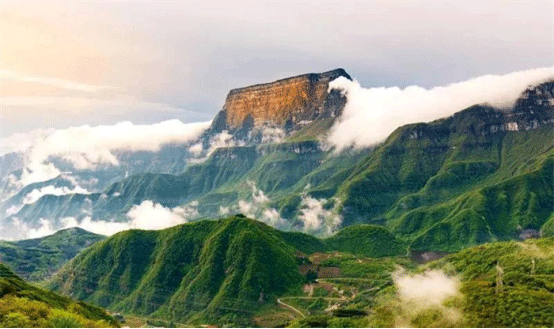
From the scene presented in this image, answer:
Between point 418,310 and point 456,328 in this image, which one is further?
point 418,310

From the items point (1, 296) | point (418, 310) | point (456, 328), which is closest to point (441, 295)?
point (418, 310)

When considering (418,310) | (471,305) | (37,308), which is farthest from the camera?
(418,310)

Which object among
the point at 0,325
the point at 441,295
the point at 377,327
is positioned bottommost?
the point at 377,327

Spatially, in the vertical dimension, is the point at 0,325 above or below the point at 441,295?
above

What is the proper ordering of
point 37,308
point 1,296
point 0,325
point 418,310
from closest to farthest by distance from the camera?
point 0,325 → point 37,308 → point 1,296 → point 418,310

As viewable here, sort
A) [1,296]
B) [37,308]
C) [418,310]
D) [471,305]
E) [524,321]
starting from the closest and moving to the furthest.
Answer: [37,308], [1,296], [524,321], [471,305], [418,310]

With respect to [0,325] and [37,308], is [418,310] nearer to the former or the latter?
[37,308]

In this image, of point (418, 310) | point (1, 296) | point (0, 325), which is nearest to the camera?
point (0, 325)

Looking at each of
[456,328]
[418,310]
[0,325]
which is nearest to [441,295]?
[418,310]

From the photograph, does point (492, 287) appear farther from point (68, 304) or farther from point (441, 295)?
point (68, 304)
